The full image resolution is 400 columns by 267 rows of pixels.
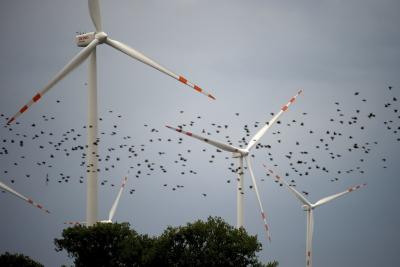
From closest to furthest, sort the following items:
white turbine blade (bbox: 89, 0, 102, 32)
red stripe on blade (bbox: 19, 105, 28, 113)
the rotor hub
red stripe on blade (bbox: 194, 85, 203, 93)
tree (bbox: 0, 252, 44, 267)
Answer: red stripe on blade (bbox: 194, 85, 203, 93)
red stripe on blade (bbox: 19, 105, 28, 113)
the rotor hub
white turbine blade (bbox: 89, 0, 102, 32)
tree (bbox: 0, 252, 44, 267)

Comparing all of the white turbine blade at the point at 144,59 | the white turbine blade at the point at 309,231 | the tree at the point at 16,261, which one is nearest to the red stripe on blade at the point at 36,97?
the white turbine blade at the point at 144,59

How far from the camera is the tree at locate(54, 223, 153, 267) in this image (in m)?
86.2

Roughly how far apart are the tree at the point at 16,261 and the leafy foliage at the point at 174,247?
Result: 9681 millimetres

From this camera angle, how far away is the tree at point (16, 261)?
9219cm

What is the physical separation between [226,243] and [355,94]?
104ft

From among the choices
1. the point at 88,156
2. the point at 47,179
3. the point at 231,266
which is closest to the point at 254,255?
the point at 231,266

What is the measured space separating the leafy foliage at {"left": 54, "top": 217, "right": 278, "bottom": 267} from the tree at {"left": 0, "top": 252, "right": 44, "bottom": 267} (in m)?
9.68

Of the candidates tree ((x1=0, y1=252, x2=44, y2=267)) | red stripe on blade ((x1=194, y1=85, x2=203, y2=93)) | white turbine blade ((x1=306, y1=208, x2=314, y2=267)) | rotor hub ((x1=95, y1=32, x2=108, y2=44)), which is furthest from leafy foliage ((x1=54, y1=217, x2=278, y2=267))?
white turbine blade ((x1=306, y1=208, x2=314, y2=267))

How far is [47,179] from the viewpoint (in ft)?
193

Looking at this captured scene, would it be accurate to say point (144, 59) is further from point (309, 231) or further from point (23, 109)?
point (309, 231)

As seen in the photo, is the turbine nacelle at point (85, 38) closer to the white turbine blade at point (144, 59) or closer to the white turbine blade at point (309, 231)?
the white turbine blade at point (144, 59)

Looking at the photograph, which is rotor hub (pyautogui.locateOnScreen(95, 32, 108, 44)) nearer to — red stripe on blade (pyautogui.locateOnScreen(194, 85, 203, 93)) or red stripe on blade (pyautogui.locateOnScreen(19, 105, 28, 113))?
red stripe on blade (pyautogui.locateOnScreen(19, 105, 28, 113))

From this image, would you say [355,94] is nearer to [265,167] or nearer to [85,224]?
[265,167]

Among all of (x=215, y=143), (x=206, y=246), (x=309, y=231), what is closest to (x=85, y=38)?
(x=215, y=143)
